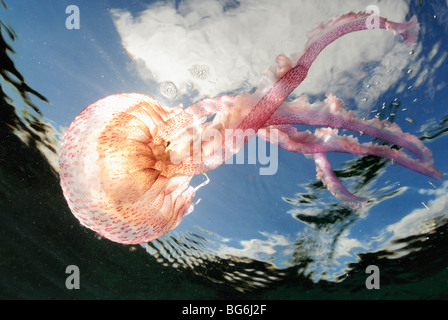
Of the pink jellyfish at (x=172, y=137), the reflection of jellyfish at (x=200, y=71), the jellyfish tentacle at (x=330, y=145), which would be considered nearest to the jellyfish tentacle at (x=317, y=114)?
the pink jellyfish at (x=172, y=137)

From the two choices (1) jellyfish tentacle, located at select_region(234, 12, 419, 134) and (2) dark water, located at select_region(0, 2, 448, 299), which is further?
(2) dark water, located at select_region(0, 2, 448, 299)

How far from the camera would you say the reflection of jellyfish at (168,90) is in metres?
5.16

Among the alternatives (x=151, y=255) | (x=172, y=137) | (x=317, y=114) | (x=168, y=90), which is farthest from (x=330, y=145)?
(x=151, y=255)

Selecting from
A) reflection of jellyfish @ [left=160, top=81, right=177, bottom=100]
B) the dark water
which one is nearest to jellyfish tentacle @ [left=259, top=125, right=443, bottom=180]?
the dark water

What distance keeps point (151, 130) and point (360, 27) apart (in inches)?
70.7

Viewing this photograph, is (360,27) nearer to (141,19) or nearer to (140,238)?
(140,238)

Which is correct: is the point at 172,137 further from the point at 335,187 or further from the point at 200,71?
the point at 200,71

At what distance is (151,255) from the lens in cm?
1245

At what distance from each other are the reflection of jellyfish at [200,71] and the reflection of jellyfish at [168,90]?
0.48m

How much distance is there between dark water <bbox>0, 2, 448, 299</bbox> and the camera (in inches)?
285

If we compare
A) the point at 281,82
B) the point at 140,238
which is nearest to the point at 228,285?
the point at 140,238

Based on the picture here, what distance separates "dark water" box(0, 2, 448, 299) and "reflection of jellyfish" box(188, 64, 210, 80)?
130 inches

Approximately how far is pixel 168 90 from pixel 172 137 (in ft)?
11.1

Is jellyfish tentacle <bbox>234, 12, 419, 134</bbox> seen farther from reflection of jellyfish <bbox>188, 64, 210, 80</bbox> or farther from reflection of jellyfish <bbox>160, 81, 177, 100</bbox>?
reflection of jellyfish <bbox>160, 81, 177, 100</bbox>
